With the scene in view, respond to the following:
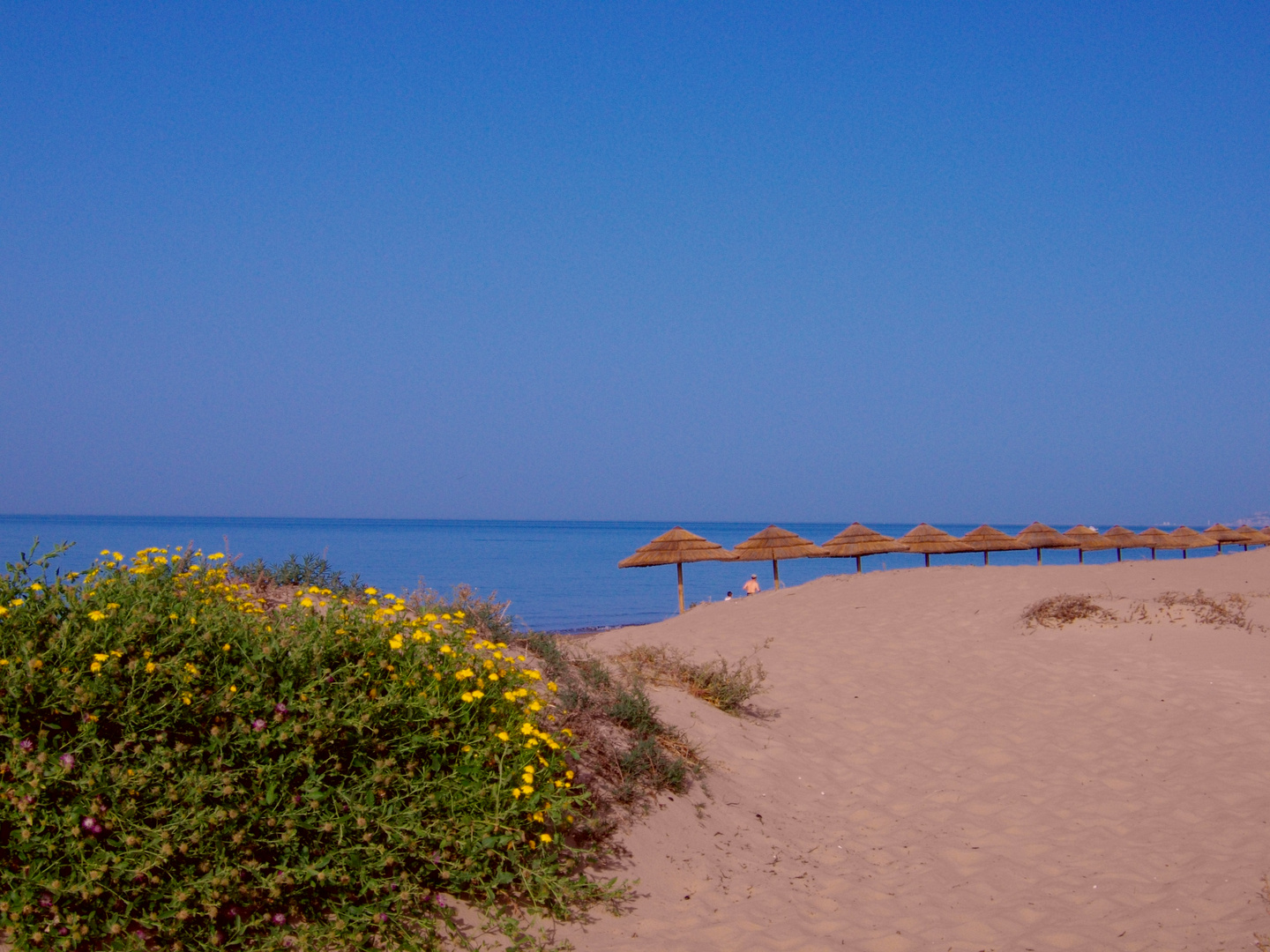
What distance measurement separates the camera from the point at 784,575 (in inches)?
1988

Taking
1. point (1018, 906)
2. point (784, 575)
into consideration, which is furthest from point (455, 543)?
point (1018, 906)

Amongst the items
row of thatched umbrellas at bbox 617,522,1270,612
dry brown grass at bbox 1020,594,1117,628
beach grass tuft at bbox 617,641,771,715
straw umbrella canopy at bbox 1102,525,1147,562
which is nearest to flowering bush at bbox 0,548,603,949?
beach grass tuft at bbox 617,641,771,715

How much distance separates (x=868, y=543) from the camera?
21.3 m

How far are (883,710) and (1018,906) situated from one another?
339 cm

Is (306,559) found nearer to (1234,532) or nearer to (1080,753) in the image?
(1080,753)

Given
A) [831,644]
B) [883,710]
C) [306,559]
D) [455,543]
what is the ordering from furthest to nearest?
[455,543], [831,644], [883,710], [306,559]

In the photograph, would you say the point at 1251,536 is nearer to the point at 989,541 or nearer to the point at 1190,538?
the point at 1190,538

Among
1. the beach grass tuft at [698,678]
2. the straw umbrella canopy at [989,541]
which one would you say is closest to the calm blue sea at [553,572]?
the straw umbrella canopy at [989,541]

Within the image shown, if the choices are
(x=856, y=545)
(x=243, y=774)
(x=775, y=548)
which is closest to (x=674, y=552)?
(x=775, y=548)

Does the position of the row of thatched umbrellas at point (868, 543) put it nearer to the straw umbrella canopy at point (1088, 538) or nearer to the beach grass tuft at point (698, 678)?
the straw umbrella canopy at point (1088, 538)

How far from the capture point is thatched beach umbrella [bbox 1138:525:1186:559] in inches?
1178

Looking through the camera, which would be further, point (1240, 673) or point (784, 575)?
point (784, 575)

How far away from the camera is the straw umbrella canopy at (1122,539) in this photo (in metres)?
28.6

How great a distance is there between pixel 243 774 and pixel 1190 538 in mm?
35634
